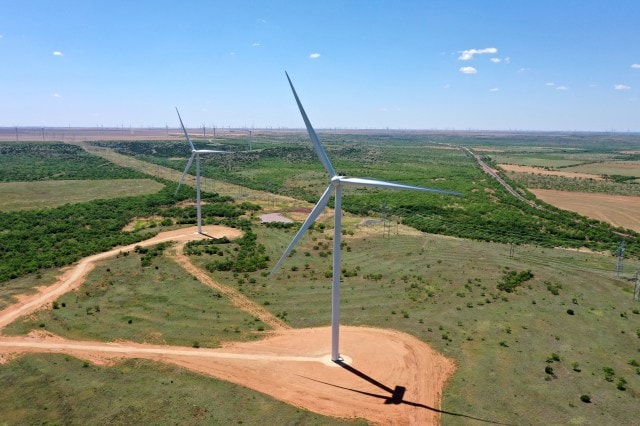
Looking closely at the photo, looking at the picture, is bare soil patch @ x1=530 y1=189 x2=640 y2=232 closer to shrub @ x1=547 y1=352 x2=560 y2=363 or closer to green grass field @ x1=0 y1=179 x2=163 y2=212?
shrub @ x1=547 y1=352 x2=560 y2=363

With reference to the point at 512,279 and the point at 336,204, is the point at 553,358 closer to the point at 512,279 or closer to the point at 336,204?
the point at 512,279

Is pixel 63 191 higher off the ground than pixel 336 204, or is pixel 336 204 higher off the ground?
pixel 336 204

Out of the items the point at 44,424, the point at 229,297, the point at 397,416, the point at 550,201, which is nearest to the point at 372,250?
the point at 229,297

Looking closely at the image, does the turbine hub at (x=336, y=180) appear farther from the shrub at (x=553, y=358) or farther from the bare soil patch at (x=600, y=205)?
the bare soil patch at (x=600, y=205)

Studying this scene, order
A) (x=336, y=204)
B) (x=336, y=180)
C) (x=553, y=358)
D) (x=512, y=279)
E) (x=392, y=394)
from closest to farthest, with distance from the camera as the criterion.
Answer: (x=392, y=394)
(x=336, y=180)
(x=336, y=204)
(x=553, y=358)
(x=512, y=279)

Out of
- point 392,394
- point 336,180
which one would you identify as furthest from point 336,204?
point 392,394

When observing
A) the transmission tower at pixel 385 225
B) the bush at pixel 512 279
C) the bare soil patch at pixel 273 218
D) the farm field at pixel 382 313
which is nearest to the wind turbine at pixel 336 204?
the farm field at pixel 382 313

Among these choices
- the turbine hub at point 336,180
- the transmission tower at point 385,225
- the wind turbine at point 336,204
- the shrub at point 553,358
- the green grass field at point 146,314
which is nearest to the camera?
the wind turbine at point 336,204

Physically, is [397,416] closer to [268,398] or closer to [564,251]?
[268,398]
